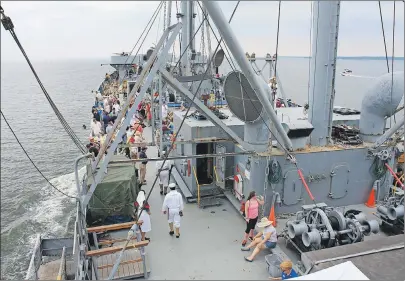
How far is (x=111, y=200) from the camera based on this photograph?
8.12 m

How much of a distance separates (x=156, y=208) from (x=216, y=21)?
18.2 ft

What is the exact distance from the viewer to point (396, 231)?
803 centimetres

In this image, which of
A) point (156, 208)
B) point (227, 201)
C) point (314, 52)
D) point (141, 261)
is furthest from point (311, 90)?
point (141, 261)

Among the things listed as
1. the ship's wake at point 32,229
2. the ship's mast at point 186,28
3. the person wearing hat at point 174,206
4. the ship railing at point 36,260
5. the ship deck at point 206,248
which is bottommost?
the ship's wake at point 32,229

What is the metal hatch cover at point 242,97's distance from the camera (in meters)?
8.20

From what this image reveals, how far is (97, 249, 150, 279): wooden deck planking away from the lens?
662 centimetres

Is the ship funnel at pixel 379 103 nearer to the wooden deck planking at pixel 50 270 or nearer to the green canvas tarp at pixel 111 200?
the green canvas tarp at pixel 111 200

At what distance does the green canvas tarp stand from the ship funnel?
620cm

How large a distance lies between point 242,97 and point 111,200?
149 inches

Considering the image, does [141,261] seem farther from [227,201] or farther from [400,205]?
[400,205]

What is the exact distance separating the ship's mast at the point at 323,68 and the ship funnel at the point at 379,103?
1030 millimetres

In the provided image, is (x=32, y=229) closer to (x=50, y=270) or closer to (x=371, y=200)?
(x=50, y=270)

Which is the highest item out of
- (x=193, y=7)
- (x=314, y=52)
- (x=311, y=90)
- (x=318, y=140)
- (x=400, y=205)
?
(x=193, y=7)

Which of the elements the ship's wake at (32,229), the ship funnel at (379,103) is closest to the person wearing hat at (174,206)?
the ship funnel at (379,103)
